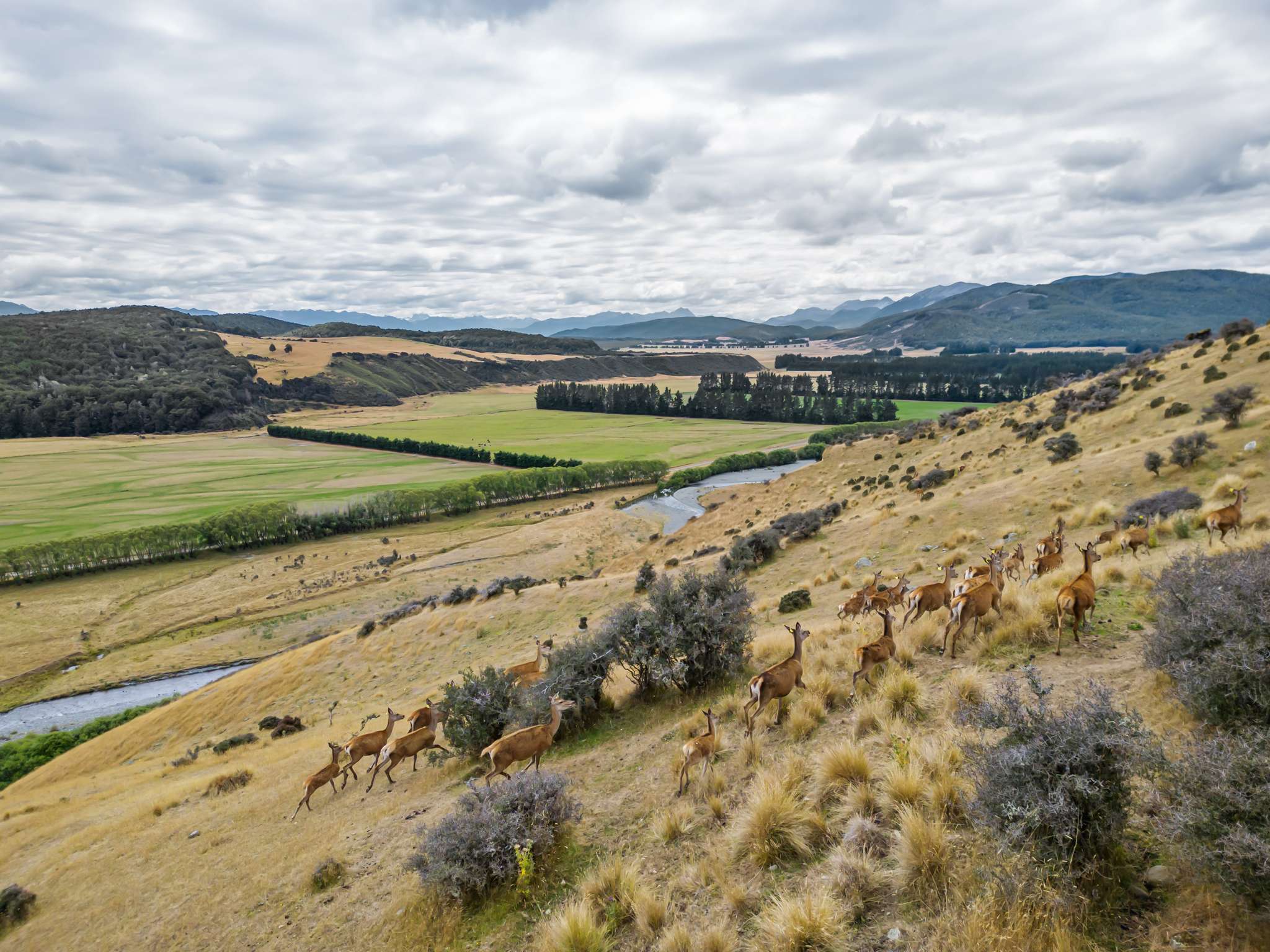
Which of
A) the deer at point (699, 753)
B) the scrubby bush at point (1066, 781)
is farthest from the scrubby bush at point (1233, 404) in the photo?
the deer at point (699, 753)

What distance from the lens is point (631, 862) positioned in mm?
7309

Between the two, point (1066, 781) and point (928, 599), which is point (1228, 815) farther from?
point (928, 599)

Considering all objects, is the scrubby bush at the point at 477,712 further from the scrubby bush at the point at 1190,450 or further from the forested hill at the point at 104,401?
the forested hill at the point at 104,401

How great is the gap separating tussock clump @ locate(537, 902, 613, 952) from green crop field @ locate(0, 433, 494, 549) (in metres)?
91.7

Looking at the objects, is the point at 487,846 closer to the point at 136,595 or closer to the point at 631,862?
the point at 631,862

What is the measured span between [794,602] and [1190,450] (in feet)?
51.1

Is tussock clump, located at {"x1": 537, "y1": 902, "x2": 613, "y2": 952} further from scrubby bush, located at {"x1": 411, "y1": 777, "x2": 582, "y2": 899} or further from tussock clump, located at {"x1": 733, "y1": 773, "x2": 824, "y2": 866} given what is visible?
tussock clump, located at {"x1": 733, "y1": 773, "x2": 824, "y2": 866}

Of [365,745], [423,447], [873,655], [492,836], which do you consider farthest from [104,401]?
[873,655]

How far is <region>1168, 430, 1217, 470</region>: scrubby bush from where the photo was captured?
21609mm

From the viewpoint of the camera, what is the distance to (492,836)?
25.4ft

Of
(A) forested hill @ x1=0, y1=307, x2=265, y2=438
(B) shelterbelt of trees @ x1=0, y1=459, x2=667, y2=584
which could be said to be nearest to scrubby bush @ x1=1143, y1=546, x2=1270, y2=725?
(B) shelterbelt of trees @ x1=0, y1=459, x2=667, y2=584

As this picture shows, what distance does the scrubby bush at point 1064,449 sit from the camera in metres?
31.5

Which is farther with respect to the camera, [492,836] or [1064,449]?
[1064,449]

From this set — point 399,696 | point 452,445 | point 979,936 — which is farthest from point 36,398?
point 979,936
